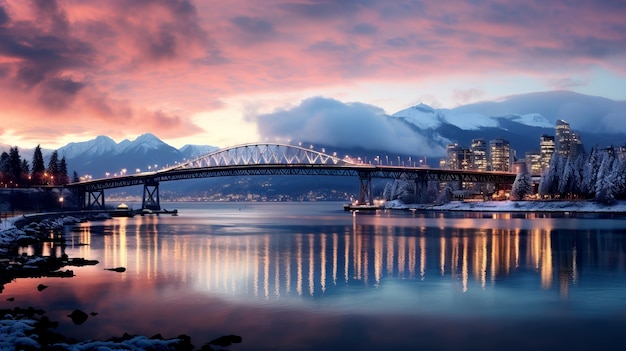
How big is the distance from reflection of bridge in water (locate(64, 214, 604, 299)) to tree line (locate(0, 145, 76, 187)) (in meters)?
86.4

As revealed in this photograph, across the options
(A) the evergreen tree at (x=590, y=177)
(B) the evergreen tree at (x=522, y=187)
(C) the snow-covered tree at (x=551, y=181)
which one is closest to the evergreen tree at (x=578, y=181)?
(A) the evergreen tree at (x=590, y=177)

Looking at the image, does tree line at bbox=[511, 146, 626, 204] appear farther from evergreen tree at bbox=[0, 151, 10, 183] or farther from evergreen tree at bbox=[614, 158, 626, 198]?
evergreen tree at bbox=[0, 151, 10, 183]

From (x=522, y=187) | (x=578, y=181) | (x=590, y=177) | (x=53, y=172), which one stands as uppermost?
(x=53, y=172)

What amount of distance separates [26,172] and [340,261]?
133162mm

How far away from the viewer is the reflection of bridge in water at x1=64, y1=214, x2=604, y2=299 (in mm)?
32344

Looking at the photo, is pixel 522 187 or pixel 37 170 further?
pixel 522 187

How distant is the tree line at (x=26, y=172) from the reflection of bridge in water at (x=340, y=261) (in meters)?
86.4

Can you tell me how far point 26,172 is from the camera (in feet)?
502

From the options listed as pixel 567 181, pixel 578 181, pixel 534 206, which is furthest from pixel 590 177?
pixel 534 206

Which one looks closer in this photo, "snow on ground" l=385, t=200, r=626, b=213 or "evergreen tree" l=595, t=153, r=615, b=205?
"evergreen tree" l=595, t=153, r=615, b=205

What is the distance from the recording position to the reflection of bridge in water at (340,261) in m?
32.3

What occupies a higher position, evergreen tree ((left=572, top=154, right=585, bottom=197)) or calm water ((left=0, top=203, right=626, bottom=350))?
evergreen tree ((left=572, top=154, right=585, bottom=197))

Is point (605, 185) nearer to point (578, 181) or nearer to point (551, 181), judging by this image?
point (578, 181)

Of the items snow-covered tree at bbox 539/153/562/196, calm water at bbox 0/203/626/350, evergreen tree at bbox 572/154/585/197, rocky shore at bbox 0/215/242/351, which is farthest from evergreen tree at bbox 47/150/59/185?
rocky shore at bbox 0/215/242/351
